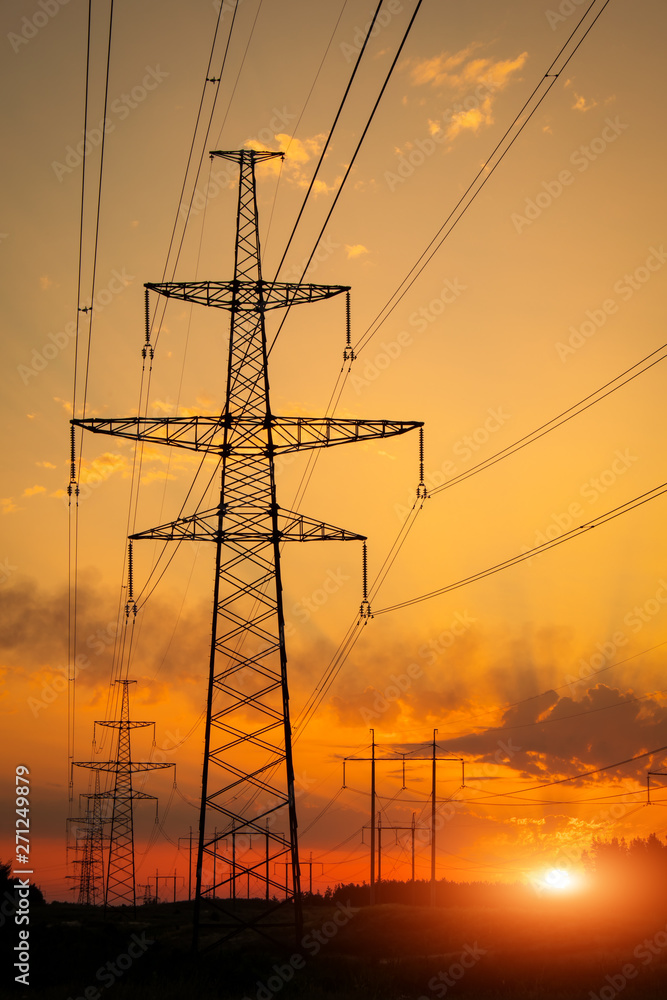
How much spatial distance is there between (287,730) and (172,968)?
1179cm

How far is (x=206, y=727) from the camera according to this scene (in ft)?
104

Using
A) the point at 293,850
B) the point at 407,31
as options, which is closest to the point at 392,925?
the point at 293,850

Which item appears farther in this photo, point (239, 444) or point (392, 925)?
point (392, 925)

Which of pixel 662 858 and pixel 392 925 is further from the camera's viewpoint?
pixel 662 858

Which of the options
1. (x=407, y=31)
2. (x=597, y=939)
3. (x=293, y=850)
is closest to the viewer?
(x=407, y=31)

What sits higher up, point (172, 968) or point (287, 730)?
point (287, 730)

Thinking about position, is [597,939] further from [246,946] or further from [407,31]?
[407,31]

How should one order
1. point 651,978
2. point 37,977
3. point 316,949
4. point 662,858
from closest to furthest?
1. point 651,978
2. point 37,977
3. point 316,949
4. point 662,858

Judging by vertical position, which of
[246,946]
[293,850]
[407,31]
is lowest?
[246,946]

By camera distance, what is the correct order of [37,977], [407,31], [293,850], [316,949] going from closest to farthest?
1. [407,31]
2. [293,850]
3. [37,977]
4. [316,949]

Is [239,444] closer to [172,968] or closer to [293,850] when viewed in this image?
[293,850]

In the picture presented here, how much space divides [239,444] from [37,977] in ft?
79.8

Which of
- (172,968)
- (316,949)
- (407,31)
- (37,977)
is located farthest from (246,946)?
(407,31)

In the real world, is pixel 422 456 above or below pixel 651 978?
above
